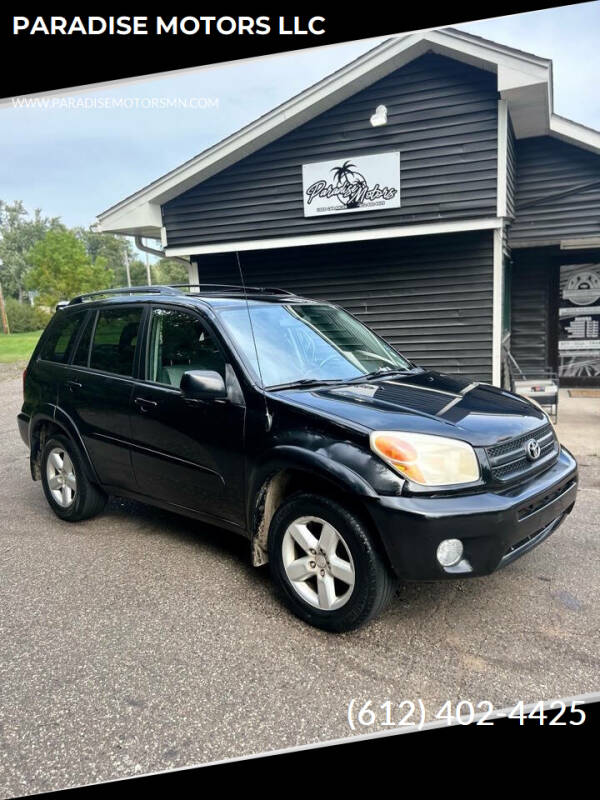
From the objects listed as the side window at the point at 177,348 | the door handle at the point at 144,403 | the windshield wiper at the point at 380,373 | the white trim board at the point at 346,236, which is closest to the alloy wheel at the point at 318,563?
the windshield wiper at the point at 380,373

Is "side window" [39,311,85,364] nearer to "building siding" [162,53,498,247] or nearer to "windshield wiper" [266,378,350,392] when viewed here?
"windshield wiper" [266,378,350,392]

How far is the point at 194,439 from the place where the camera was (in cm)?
347

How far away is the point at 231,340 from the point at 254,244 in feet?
20.0

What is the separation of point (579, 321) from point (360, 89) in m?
5.42

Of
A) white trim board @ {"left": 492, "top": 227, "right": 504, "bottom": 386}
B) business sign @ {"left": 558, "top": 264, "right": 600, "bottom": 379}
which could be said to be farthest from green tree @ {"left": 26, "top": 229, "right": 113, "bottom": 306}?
white trim board @ {"left": 492, "top": 227, "right": 504, "bottom": 386}

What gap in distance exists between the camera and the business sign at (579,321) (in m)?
9.89

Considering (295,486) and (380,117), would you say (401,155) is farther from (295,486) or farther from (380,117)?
(295,486)

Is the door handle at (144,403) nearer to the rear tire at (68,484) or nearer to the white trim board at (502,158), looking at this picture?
the rear tire at (68,484)

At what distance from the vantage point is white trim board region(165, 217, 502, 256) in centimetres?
781

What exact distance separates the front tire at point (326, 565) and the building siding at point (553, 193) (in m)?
7.75

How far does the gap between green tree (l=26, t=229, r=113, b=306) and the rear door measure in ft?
89.0

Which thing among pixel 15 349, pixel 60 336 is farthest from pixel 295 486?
pixel 15 349

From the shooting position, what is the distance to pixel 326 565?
9.37ft

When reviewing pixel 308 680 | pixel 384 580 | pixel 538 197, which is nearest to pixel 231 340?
pixel 384 580
